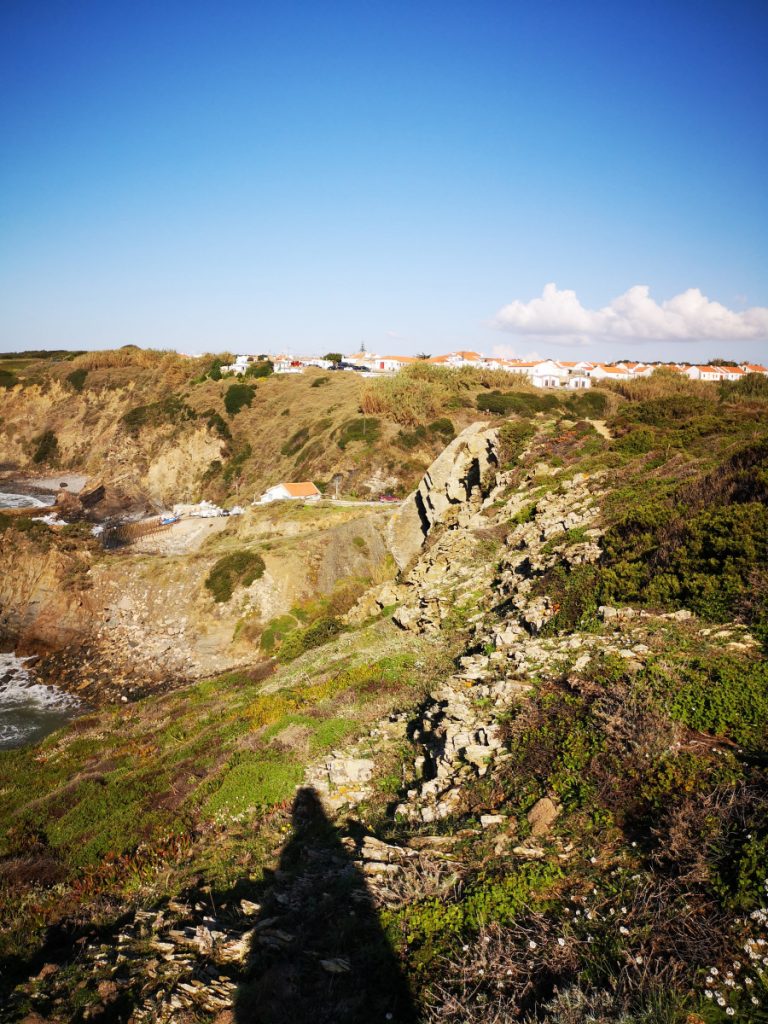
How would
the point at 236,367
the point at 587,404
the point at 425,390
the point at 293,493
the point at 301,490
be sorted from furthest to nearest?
the point at 236,367 < the point at 587,404 < the point at 425,390 < the point at 301,490 < the point at 293,493

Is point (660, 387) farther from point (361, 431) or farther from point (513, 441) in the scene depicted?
point (513, 441)

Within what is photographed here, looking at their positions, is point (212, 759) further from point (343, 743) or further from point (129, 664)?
point (129, 664)

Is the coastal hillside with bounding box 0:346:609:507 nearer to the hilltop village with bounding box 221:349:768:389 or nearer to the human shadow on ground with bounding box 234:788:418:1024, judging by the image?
the hilltop village with bounding box 221:349:768:389

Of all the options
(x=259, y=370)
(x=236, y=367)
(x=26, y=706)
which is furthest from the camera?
(x=236, y=367)

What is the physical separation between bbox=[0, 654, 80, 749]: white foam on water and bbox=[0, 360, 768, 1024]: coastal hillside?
4886 mm

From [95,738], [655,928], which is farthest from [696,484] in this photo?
[95,738]

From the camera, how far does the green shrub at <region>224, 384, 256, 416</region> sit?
9150 centimetres

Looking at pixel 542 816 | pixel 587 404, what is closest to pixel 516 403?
pixel 587 404

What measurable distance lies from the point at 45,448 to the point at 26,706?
80.3 m

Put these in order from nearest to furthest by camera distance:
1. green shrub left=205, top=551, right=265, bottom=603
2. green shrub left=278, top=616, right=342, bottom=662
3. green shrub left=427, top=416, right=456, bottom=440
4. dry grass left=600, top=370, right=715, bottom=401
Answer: green shrub left=278, top=616, right=342, bottom=662 < green shrub left=205, top=551, right=265, bottom=603 < dry grass left=600, top=370, right=715, bottom=401 < green shrub left=427, top=416, right=456, bottom=440

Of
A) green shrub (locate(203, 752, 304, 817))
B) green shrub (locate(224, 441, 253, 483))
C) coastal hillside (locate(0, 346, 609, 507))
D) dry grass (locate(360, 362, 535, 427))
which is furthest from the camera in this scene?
green shrub (locate(224, 441, 253, 483))

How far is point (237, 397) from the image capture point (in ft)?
306

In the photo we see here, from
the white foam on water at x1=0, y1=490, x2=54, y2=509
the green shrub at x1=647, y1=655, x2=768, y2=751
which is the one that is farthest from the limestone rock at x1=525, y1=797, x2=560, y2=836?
the white foam on water at x1=0, y1=490, x2=54, y2=509

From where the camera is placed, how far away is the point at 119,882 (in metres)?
11.2
